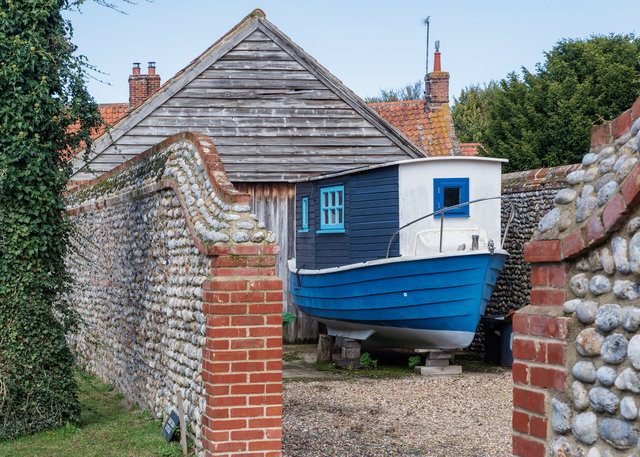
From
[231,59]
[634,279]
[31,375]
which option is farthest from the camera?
[231,59]

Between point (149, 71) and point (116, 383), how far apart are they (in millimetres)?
14316

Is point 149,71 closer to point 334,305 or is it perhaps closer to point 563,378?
point 334,305

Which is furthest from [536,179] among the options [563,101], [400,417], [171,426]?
[563,101]

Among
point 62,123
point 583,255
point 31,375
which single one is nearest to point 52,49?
point 62,123

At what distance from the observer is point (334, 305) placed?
43.1 feet

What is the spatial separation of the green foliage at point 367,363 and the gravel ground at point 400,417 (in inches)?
52.9

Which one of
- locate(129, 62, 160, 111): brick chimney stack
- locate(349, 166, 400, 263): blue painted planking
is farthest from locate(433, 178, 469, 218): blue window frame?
locate(129, 62, 160, 111): brick chimney stack

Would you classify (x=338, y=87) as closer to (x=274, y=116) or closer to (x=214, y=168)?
(x=274, y=116)

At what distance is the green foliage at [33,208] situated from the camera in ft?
24.4

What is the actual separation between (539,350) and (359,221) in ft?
31.6

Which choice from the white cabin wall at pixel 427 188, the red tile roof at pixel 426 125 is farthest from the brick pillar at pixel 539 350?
the red tile roof at pixel 426 125

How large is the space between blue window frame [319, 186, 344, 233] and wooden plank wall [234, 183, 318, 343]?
161 centimetres

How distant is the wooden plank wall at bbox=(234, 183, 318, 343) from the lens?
1534cm

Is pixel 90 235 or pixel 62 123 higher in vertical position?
pixel 62 123
